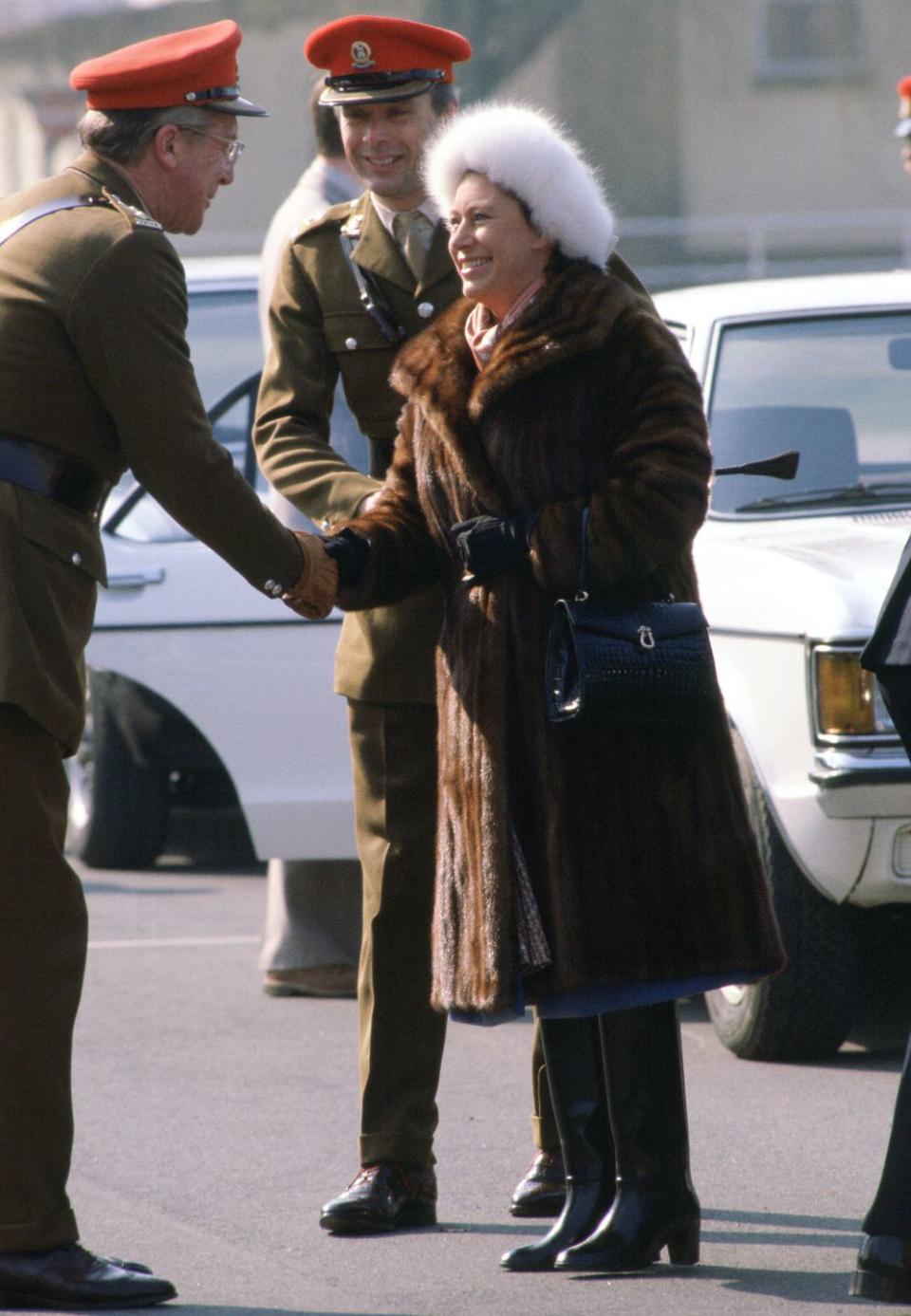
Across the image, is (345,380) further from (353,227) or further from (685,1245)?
(685,1245)

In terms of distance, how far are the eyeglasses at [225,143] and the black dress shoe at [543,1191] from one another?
1.98m

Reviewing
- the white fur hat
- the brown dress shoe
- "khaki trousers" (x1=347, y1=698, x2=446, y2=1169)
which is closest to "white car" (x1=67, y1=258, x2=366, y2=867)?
the brown dress shoe

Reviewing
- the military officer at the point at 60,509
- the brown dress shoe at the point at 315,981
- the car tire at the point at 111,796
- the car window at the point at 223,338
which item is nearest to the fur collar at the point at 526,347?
the military officer at the point at 60,509

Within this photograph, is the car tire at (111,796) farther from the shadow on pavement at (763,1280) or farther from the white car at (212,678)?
the shadow on pavement at (763,1280)

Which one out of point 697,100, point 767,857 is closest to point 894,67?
point 697,100

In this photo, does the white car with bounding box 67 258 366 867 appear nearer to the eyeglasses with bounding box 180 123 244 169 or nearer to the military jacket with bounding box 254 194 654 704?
the military jacket with bounding box 254 194 654 704

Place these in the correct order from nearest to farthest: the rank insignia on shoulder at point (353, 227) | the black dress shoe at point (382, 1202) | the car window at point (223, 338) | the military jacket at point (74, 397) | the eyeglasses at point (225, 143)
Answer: the military jacket at point (74, 397) → the eyeglasses at point (225, 143) → the black dress shoe at point (382, 1202) → the rank insignia on shoulder at point (353, 227) → the car window at point (223, 338)

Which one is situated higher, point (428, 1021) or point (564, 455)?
point (564, 455)

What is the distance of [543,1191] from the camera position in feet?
15.4

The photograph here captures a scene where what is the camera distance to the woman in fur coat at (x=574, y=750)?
13.5ft

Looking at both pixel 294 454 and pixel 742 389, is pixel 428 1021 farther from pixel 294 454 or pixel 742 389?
pixel 742 389

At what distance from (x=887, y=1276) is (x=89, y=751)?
5.40 m

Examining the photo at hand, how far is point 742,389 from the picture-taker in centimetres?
637

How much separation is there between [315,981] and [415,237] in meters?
2.77
